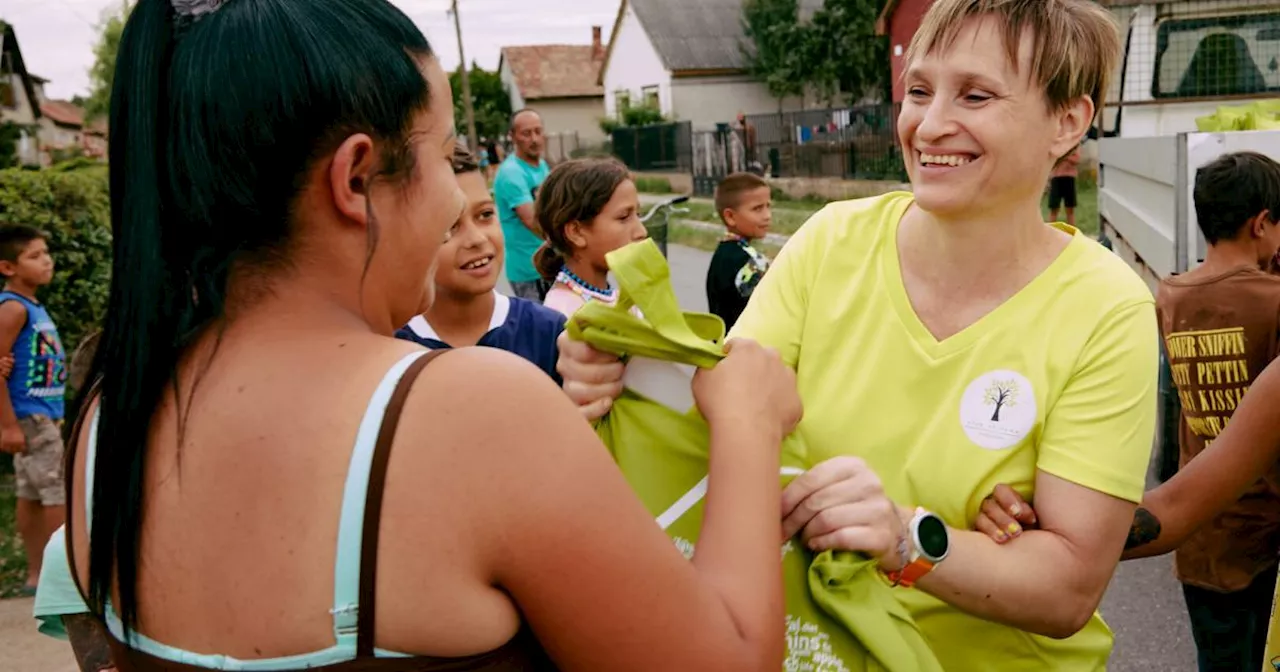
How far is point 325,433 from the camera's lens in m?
1.09

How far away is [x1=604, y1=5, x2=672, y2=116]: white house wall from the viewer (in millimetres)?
43375

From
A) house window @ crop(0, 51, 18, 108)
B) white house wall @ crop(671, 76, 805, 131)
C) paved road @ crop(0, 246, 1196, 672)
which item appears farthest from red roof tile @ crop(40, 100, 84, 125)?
paved road @ crop(0, 246, 1196, 672)

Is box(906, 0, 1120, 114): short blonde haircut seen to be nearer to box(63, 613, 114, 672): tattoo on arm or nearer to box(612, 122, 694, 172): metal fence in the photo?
box(63, 613, 114, 672): tattoo on arm

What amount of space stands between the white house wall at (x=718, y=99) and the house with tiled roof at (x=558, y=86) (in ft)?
46.0

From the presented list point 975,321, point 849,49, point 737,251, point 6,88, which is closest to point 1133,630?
point 737,251

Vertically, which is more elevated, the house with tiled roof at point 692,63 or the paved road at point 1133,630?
the house with tiled roof at point 692,63

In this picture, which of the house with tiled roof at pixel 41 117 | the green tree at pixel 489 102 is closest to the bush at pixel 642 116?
the house with tiled roof at pixel 41 117

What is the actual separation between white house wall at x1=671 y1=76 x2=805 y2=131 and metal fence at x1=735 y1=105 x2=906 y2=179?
54.2 ft

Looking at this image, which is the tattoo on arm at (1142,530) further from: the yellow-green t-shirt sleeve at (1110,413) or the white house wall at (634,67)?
the white house wall at (634,67)

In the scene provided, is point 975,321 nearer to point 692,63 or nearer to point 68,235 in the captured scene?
point 68,235

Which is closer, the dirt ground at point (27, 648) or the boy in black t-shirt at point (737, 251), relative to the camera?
the dirt ground at point (27, 648)

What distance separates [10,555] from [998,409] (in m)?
5.88

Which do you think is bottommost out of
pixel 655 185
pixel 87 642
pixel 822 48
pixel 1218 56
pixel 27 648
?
pixel 655 185

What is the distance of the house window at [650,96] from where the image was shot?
1674 inches
